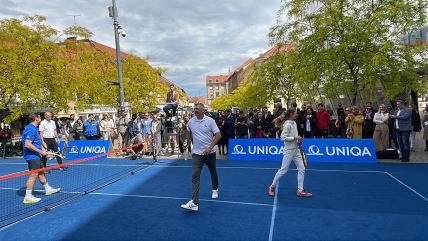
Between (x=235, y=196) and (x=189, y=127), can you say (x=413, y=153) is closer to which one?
(x=235, y=196)

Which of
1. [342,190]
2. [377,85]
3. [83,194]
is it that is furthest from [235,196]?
[377,85]

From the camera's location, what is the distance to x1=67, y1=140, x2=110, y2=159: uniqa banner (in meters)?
14.2

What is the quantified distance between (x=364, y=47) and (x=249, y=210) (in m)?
9.50

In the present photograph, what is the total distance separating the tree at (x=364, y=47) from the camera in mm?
12078

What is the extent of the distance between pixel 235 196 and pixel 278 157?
4.88 meters

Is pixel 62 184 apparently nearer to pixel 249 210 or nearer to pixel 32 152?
pixel 32 152

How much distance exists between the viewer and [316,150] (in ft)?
36.2

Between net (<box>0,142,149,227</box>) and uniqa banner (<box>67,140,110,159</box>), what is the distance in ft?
3.39

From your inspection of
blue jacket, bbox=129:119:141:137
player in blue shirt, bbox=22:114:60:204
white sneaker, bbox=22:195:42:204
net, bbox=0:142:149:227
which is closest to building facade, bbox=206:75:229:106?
blue jacket, bbox=129:119:141:137

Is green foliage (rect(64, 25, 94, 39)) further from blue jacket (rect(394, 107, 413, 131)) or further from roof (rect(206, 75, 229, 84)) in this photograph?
roof (rect(206, 75, 229, 84))

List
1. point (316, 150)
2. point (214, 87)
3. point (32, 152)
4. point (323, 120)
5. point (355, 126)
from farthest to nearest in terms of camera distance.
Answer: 1. point (214, 87)
2. point (323, 120)
3. point (355, 126)
4. point (316, 150)
5. point (32, 152)

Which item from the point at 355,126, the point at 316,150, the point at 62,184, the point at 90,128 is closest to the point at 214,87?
the point at 90,128

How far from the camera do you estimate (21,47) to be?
17.2m

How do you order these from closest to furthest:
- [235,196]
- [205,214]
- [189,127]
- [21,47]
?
[205,214] < [189,127] < [235,196] < [21,47]
